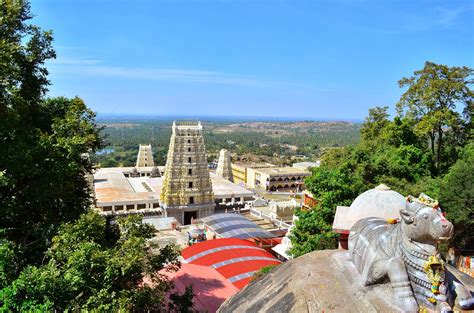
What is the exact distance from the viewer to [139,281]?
9156 mm

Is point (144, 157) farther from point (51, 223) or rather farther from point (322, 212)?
point (51, 223)

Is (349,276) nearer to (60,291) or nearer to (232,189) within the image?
(60,291)

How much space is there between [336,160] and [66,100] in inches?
699

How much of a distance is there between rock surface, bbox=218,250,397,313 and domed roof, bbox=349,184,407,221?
4775mm

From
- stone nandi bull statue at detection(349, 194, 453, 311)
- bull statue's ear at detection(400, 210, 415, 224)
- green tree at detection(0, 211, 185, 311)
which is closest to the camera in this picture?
stone nandi bull statue at detection(349, 194, 453, 311)

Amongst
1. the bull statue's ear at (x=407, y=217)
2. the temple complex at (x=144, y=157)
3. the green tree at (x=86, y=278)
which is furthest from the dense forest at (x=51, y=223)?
the temple complex at (x=144, y=157)

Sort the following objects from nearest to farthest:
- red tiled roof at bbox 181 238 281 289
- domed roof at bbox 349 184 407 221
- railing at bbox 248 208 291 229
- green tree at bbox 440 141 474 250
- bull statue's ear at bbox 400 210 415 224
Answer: bull statue's ear at bbox 400 210 415 224 → domed roof at bbox 349 184 407 221 → red tiled roof at bbox 181 238 281 289 → green tree at bbox 440 141 474 250 → railing at bbox 248 208 291 229

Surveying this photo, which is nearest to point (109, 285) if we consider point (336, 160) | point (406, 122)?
point (336, 160)

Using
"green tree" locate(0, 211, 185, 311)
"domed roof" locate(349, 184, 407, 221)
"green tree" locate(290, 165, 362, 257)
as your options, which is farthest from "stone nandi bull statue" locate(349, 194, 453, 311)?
"green tree" locate(290, 165, 362, 257)

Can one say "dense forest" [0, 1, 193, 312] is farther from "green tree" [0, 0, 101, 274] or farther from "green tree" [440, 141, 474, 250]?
"green tree" [440, 141, 474, 250]

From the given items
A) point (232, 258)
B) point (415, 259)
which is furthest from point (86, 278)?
point (232, 258)

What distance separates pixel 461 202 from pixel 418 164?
5.12m

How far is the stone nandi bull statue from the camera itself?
5.07 m

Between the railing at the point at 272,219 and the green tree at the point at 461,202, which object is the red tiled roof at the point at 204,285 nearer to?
the green tree at the point at 461,202
